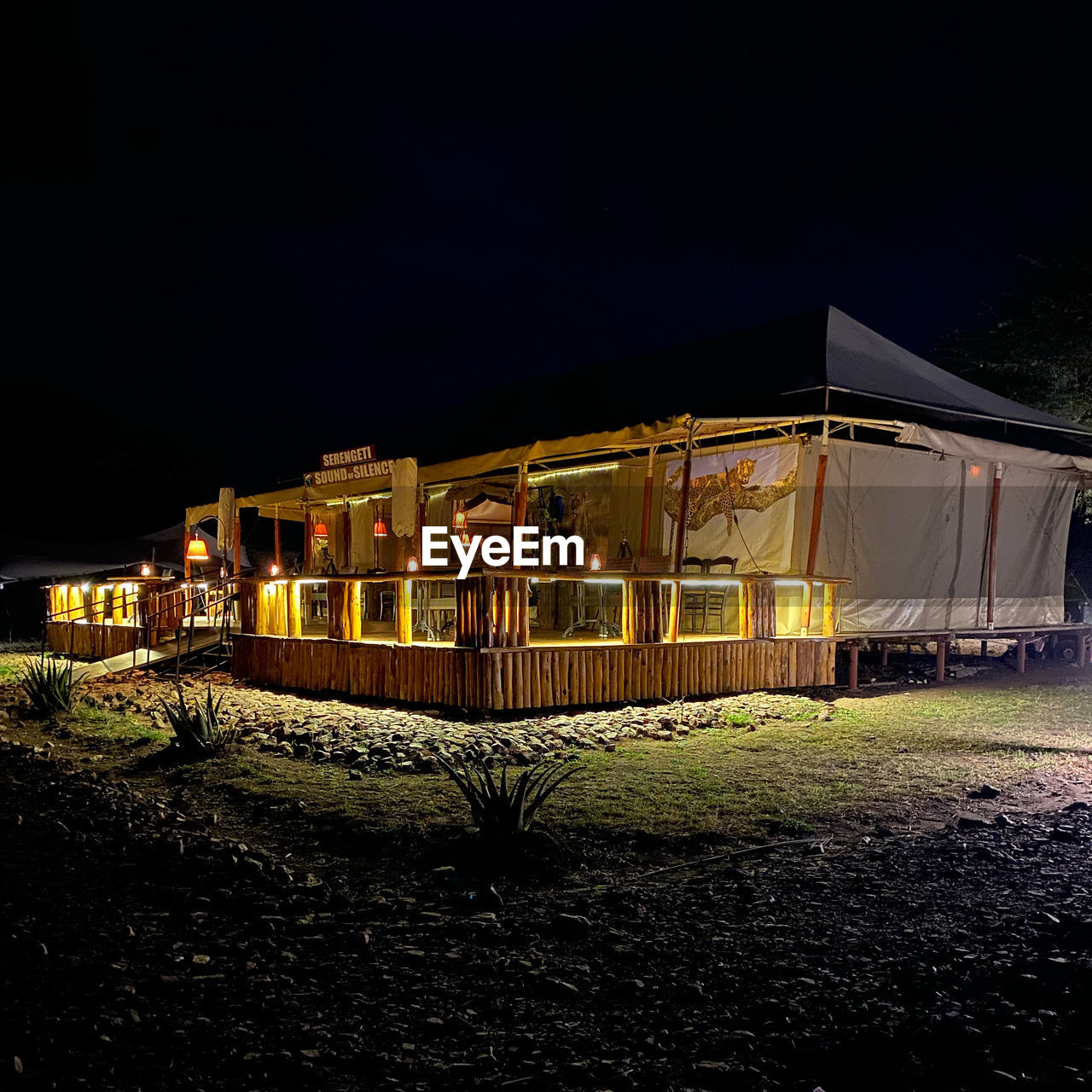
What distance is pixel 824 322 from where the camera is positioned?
1281 centimetres

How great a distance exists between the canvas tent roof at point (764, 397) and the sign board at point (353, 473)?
65 centimetres

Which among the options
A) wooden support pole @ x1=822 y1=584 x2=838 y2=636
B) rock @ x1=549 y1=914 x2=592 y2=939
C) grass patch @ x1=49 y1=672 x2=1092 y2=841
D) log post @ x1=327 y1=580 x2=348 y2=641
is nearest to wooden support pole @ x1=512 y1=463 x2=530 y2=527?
log post @ x1=327 y1=580 x2=348 y2=641

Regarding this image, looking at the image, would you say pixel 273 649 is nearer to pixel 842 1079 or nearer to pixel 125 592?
pixel 125 592

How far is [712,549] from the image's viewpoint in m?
14.5

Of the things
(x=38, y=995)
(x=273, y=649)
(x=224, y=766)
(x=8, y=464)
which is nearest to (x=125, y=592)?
(x=273, y=649)

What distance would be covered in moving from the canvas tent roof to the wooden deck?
8.79 feet

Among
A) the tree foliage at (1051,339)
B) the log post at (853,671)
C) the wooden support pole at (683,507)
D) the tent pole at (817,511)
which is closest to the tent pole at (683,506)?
the wooden support pole at (683,507)

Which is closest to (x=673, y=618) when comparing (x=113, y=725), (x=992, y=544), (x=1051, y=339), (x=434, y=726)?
(x=434, y=726)

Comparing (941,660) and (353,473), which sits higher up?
(353,473)

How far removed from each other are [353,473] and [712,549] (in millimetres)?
5514

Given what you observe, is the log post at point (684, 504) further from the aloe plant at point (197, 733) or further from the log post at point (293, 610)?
the aloe plant at point (197, 733)

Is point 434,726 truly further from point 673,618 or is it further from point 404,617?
point 673,618

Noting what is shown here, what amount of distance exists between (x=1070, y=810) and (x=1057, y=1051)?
3193 mm

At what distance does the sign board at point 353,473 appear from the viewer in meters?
14.3
